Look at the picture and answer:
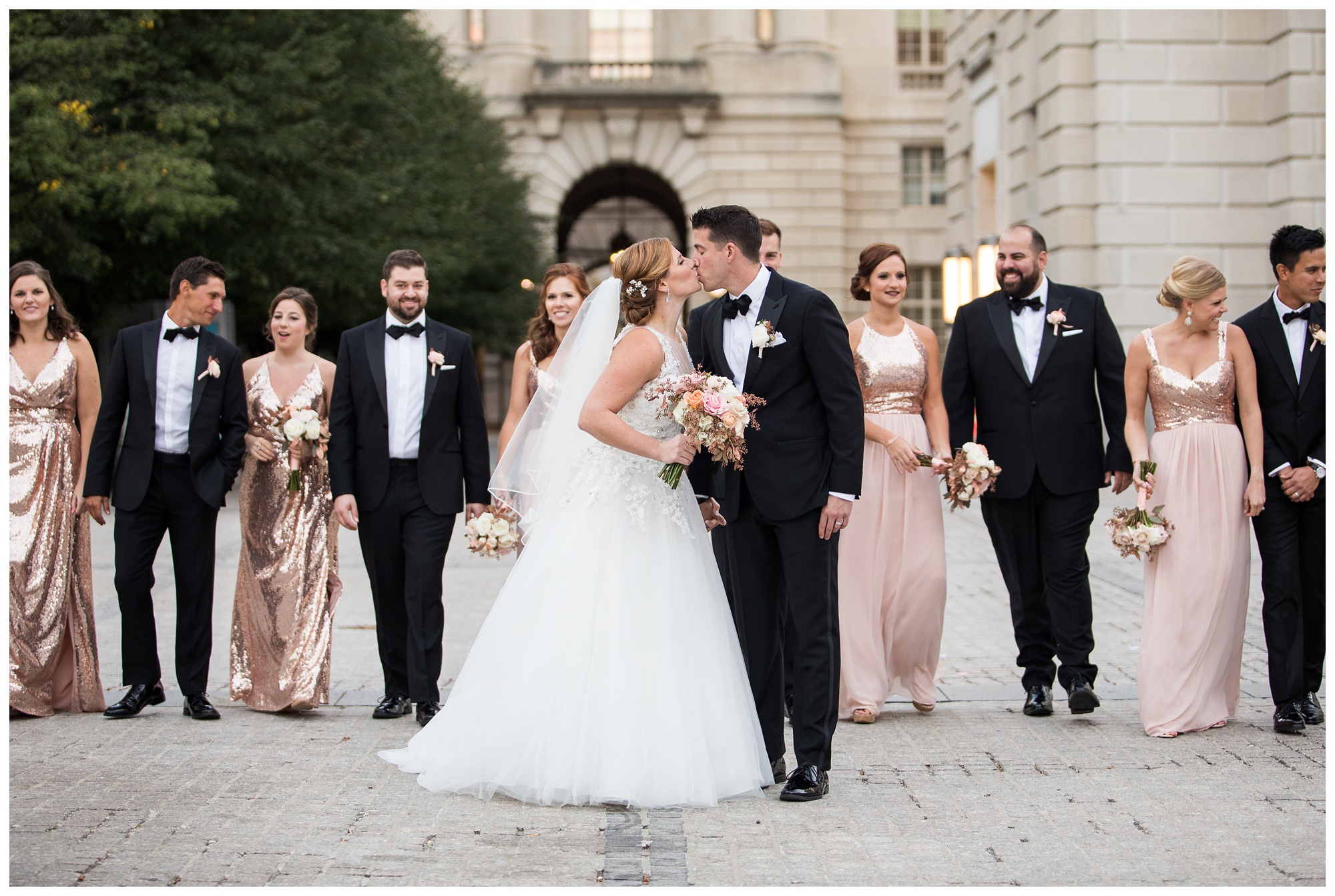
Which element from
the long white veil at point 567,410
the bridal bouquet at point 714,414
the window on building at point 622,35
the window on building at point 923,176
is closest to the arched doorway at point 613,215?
the window on building at point 622,35

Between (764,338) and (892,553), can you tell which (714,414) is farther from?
(892,553)

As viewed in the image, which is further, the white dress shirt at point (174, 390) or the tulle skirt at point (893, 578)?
the white dress shirt at point (174, 390)

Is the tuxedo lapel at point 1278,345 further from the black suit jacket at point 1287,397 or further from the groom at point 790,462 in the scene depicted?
the groom at point 790,462

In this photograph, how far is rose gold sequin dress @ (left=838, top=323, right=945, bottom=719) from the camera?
6961 mm

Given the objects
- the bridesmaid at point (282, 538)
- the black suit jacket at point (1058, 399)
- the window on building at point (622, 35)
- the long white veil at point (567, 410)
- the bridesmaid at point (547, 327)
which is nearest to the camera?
the long white veil at point (567, 410)

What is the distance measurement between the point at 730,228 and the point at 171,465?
10.7ft

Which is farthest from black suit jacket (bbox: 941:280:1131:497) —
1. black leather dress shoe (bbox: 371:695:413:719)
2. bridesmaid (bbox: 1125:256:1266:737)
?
black leather dress shoe (bbox: 371:695:413:719)

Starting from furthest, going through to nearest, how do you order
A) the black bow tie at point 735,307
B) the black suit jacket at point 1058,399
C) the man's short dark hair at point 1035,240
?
the man's short dark hair at point 1035,240 < the black suit jacket at point 1058,399 < the black bow tie at point 735,307

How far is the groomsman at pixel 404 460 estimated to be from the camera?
7074 mm

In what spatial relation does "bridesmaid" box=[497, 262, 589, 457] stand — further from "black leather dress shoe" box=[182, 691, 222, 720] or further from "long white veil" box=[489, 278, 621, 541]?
"black leather dress shoe" box=[182, 691, 222, 720]

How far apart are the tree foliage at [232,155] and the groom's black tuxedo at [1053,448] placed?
13.1 metres

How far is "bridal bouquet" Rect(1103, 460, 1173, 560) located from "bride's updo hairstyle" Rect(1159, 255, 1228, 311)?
76 centimetres

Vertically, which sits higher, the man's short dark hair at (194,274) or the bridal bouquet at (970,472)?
the man's short dark hair at (194,274)

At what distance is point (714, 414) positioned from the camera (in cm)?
509
